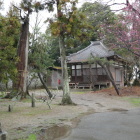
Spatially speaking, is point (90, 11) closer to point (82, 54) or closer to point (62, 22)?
point (62, 22)

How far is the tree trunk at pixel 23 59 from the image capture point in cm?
1505

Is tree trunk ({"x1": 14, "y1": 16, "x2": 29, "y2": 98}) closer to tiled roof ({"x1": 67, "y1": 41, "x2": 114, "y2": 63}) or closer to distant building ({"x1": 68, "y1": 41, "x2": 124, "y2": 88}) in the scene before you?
distant building ({"x1": 68, "y1": 41, "x2": 124, "y2": 88})

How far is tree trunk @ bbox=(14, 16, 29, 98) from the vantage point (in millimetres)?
15055

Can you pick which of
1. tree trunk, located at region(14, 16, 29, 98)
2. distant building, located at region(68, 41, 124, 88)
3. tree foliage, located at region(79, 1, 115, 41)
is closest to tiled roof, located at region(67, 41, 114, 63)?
distant building, located at region(68, 41, 124, 88)

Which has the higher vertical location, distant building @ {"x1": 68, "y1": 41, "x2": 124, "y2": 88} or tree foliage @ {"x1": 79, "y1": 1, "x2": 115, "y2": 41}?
tree foliage @ {"x1": 79, "y1": 1, "x2": 115, "y2": 41}

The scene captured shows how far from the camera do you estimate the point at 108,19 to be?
1441cm

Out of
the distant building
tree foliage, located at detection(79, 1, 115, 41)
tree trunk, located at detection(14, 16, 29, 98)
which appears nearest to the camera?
tree foliage, located at detection(79, 1, 115, 41)

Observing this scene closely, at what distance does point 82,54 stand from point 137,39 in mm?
14880

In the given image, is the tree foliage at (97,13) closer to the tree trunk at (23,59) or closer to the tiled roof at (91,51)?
the tree trunk at (23,59)

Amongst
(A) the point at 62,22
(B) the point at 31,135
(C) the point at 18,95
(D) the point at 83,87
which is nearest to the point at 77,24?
(A) the point at 62,22

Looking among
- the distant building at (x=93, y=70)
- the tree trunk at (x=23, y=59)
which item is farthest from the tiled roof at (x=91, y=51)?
the tree trunk at (x=23, y=59)

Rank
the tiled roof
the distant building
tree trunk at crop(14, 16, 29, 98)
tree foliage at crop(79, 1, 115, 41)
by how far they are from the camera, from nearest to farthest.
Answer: tree foliage at crop(79, 1, 115, 41) < tree trunk at crop(14, 16, 29, 98) < the distant building < the tiled roof

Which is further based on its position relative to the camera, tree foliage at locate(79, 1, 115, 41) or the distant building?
the distant building

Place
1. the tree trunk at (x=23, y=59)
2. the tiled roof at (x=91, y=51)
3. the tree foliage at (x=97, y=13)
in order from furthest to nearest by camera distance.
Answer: the tiled roof at (x=91, y=51), the tree trunk at (x=23, y=59), the tree foliage at (x=97, y=13)
